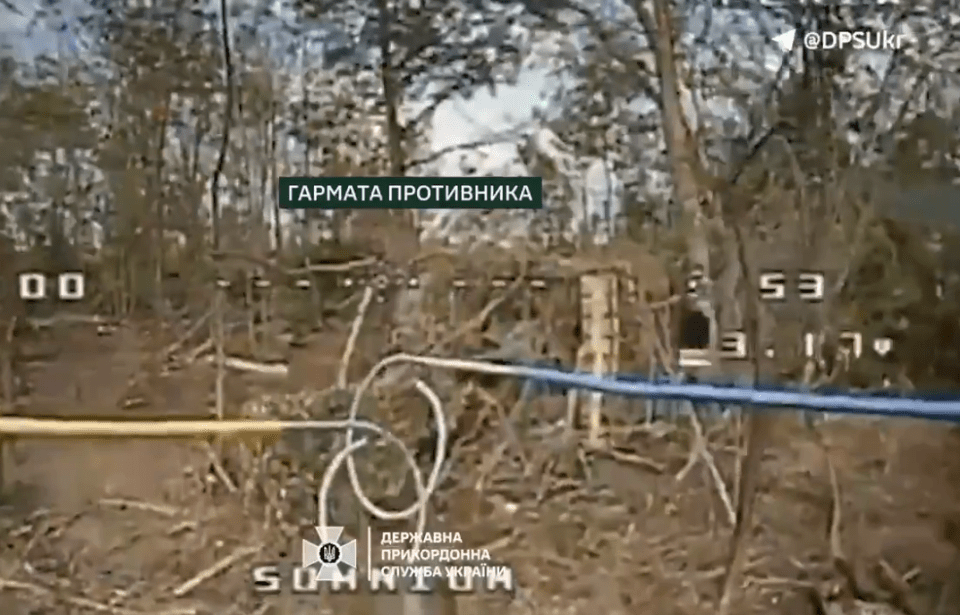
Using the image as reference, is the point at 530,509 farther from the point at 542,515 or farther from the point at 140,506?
the point at 140,506

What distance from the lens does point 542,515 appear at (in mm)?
656

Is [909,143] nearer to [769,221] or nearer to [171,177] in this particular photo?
[769,221]

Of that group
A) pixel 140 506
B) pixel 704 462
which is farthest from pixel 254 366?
pixel 704 462

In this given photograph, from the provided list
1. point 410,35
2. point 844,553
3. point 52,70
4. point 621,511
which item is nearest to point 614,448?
point 621,511

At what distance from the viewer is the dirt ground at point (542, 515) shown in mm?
653

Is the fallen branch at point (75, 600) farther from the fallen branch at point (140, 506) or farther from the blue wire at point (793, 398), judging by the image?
the blue wire at point (793, 398)

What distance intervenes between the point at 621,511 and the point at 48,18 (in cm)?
43

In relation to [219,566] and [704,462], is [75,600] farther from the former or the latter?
[704,462]

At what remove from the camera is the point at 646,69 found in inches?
25.8
